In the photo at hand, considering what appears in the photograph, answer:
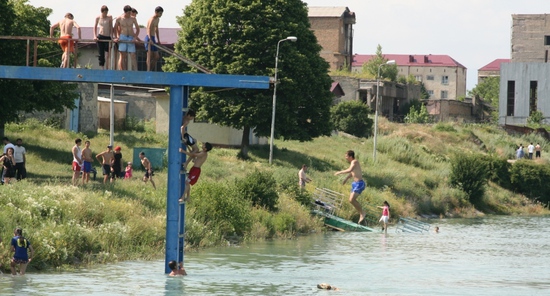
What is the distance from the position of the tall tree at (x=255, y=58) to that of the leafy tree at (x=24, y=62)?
11351mm

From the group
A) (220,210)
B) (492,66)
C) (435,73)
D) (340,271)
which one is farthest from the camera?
(492,66)

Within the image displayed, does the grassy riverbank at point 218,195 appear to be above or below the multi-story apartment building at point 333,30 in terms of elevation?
below

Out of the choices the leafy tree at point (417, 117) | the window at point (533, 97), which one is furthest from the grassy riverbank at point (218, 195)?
the window at point (533, 97)

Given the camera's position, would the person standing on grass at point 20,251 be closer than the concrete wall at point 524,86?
Yes

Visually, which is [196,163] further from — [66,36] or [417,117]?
[417,117]

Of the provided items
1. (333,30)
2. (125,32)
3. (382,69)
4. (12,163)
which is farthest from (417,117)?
(125,32)

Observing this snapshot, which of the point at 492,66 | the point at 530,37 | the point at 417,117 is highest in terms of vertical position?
the point at 492,66

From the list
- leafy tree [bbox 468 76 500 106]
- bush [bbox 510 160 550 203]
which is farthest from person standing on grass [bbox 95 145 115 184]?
leafy tree [bbox 468 76 500 106]

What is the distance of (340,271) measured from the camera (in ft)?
102

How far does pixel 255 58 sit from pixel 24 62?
1835 cm

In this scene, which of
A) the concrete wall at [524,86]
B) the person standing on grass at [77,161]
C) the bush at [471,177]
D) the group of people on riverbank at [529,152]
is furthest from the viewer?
the concrete wall at [524,86]

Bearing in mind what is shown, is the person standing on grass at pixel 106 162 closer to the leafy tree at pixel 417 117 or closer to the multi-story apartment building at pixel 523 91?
the leafy tree at pixel 417 117

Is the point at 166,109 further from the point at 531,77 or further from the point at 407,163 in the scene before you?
the point at 531,77

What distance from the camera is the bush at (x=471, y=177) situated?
64562 millimetres
